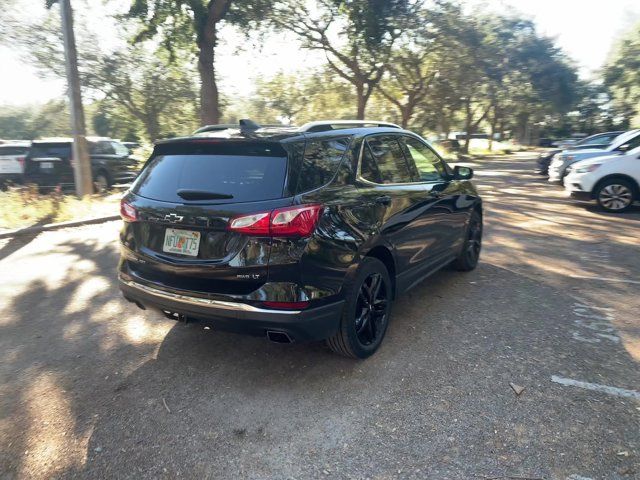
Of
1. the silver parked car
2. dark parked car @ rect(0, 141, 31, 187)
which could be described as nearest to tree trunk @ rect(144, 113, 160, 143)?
dark parked car @ rect(0, 141, 31, 187)

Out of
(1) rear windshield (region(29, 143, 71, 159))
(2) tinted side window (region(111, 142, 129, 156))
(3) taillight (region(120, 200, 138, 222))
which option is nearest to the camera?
(3) taillight (region(120, 200, 138, 222))

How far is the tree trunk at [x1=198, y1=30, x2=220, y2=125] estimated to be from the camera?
13836 mm

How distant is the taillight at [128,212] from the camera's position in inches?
144

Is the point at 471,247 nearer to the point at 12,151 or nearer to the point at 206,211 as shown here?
the point at 206,211

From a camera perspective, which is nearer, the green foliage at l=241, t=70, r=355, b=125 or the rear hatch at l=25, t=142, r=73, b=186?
the rear hatch at l=25, t=142, r=73, b=186

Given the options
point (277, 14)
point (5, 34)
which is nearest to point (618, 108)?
point (277, 14)

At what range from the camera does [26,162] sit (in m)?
13.6

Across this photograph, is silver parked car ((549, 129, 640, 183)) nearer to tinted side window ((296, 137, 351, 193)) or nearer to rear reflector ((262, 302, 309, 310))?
tinted side window ((296, 137, 351, 193))

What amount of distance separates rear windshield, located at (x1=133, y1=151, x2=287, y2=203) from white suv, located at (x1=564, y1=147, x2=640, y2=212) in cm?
954

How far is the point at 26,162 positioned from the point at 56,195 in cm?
399

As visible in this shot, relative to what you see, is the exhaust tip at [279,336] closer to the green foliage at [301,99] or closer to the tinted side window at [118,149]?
the tinted side window at [118,149]

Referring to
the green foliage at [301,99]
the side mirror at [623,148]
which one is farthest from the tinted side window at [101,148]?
the green foliage at [301,99]

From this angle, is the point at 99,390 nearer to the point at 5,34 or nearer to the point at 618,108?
the point at 5,34

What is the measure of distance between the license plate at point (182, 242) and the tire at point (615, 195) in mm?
10028
